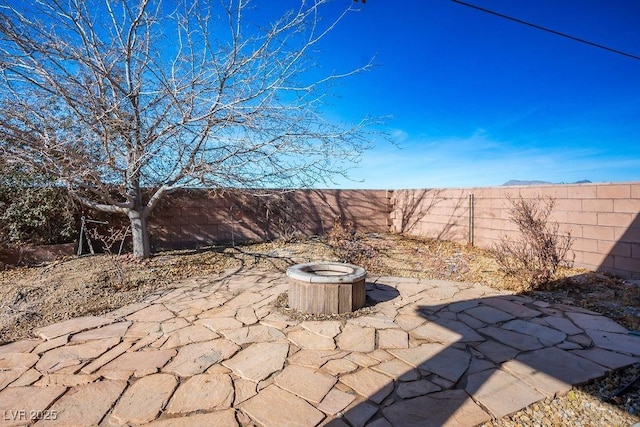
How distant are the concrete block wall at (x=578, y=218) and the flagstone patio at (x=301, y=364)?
72.7 inches

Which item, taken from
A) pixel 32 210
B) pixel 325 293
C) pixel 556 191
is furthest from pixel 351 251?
pixel 32 210

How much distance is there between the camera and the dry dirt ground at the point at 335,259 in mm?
1904

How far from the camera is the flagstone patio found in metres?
1.83

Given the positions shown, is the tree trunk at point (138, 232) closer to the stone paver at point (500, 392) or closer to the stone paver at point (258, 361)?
the stone paver at point (258, 361)

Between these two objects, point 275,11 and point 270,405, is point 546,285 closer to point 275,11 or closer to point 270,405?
point 270,405

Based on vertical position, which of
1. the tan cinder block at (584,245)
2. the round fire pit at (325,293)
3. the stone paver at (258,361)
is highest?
the tan cinder block at (584,245)

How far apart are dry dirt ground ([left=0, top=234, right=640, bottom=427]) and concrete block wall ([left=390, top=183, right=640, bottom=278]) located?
0.33 m

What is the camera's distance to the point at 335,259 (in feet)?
18.9

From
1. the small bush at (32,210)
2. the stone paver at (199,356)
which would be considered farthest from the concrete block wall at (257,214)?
the stone paver at (199,356)

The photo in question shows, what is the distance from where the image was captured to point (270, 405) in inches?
73.8

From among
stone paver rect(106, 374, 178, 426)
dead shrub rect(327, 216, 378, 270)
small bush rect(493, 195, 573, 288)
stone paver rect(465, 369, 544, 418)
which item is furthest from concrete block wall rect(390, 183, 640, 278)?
Result: stone paver rect(106, 374, 178, 426)

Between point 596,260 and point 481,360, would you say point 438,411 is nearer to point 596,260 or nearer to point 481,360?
point 481,360

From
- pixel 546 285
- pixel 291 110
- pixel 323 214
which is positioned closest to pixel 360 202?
pixel 323 214

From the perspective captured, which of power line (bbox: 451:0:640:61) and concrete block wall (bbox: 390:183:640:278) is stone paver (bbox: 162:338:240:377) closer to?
power line (bbox: 451:0:640:61)
